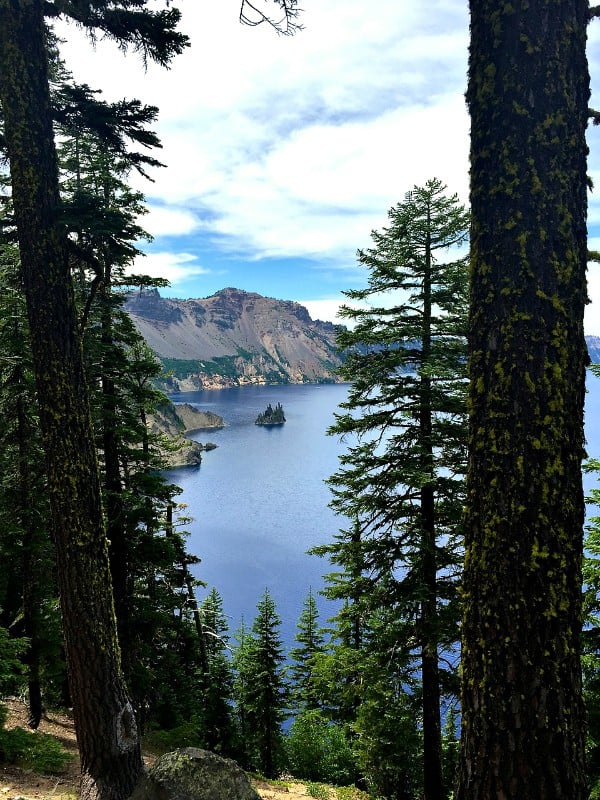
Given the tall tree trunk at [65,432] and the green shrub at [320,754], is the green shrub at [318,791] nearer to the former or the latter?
the tall tree trunk at [65,432]

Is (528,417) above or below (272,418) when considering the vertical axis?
above

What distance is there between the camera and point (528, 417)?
8.22 feet

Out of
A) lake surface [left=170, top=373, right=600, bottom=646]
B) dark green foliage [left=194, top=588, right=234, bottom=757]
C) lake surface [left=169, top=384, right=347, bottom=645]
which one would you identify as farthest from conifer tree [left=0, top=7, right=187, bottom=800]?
lake surface [left=169, top=384, right=347, bottom=645]

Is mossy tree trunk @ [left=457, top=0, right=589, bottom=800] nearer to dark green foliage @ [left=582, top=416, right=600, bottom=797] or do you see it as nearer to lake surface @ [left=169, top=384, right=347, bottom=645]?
dark green foliage @ [left=582, top=416, right=600, bottom=797]

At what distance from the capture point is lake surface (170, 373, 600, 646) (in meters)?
43.8

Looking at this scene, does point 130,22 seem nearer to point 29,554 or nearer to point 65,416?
point 65,416

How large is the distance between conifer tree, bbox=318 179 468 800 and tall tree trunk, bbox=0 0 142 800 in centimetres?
508

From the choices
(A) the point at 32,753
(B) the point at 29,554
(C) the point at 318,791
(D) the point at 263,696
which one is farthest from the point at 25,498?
(D) the point at 263,696

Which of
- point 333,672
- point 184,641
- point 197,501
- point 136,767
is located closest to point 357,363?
point 333,672

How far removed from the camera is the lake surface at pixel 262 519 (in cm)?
4378

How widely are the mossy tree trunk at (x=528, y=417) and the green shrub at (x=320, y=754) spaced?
20762 mm

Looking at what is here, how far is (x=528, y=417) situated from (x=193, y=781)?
4.95 meters

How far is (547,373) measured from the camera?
252 centimetres

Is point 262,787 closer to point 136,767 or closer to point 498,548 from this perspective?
point 136,767
